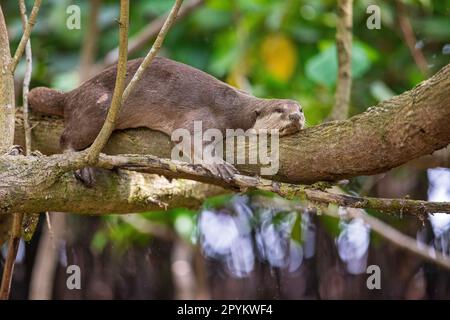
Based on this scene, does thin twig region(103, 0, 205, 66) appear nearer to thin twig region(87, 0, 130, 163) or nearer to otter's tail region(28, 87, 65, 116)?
otter's tail region(28, 87, 65, 116)

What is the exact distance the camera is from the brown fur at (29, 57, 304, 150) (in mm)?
5469

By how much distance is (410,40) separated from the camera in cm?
750

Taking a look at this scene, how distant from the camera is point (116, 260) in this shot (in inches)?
355

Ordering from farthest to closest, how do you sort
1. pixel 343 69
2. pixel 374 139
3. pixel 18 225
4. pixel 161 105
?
pixel 343 69
pixel 161 105
pixel 18 225
pixel 374 139

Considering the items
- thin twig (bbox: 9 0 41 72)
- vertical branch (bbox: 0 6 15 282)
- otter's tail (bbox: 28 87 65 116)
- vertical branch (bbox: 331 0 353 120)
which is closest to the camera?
thin twig (bbox: 9 0 41 72)

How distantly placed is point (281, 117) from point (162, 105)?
95 centimetres

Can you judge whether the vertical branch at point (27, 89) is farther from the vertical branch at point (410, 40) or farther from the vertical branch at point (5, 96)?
the vertical branch at point (410, 40)

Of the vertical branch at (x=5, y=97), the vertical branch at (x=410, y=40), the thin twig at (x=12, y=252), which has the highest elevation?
the vertical branch at (x=410, y=40)

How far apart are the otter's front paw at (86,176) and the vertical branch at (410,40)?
3721 mm

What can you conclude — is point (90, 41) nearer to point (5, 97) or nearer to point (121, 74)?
point (5, 97)

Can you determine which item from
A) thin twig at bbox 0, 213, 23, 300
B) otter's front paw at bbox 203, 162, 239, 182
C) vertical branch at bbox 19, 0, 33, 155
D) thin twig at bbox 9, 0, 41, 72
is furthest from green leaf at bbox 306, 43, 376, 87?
thin twig at bbox 0, 213, 23, 300

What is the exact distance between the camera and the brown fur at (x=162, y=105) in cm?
547

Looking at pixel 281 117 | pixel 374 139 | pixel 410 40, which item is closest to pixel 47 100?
pixel 281 117

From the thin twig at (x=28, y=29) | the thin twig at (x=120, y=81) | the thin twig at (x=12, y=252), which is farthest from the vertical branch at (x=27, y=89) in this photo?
the thin twig at (x=120, y=81)
